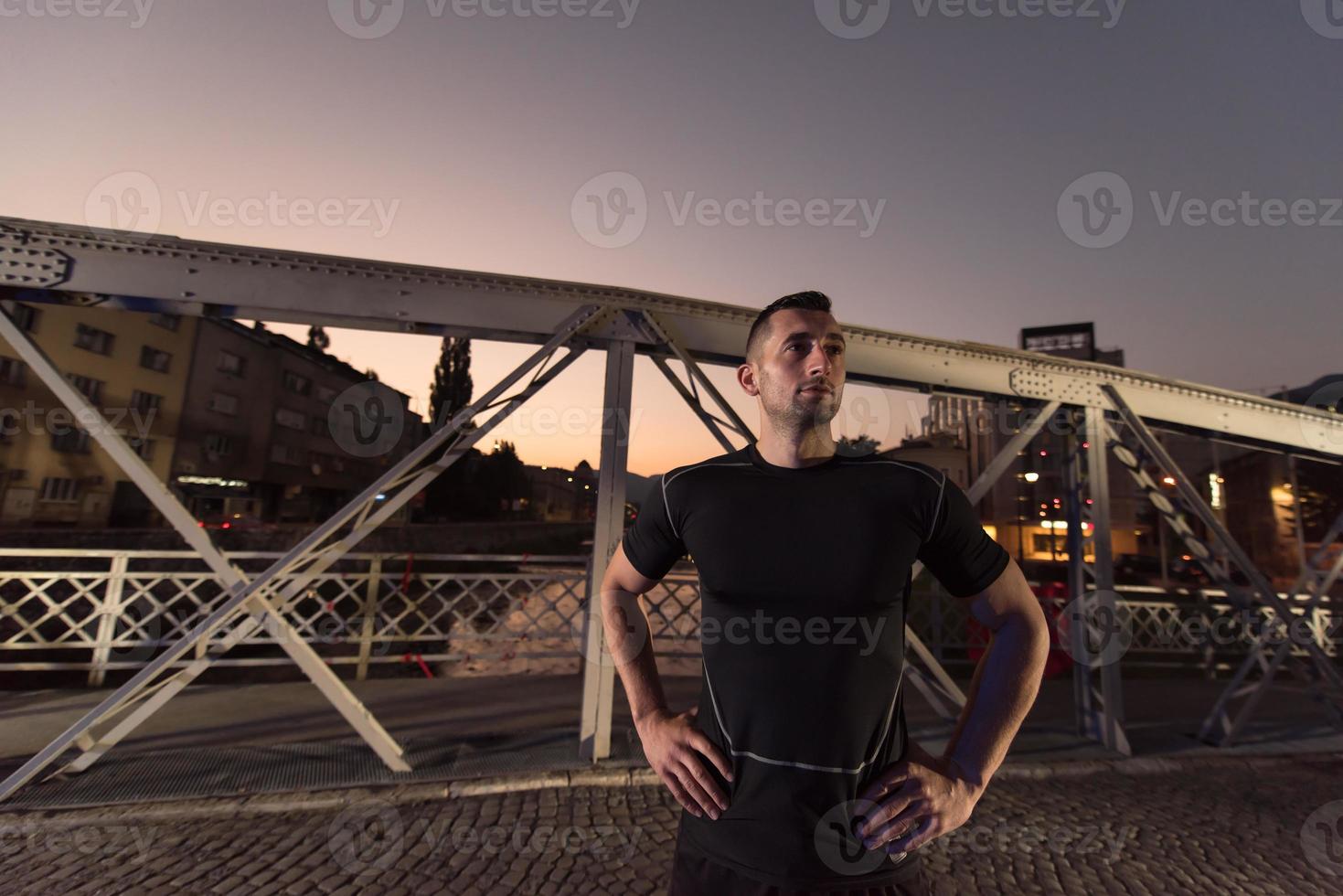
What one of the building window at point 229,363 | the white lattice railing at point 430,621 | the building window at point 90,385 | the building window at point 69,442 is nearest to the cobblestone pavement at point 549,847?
the white lattice railing at point 430,621

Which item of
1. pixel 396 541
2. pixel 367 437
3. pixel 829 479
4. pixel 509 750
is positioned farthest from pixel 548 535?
pixel 829 479

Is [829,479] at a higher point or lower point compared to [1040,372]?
lower

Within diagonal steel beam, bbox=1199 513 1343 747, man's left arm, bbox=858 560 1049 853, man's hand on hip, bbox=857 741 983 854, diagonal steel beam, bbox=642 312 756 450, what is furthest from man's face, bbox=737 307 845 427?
diagonal steel beam, bbox=1199 513 1343 747

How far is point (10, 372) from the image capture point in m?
24.9

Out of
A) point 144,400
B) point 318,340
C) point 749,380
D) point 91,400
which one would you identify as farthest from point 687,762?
point 318,340

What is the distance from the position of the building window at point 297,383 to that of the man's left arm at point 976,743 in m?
53.9

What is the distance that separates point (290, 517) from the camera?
45.5 meters

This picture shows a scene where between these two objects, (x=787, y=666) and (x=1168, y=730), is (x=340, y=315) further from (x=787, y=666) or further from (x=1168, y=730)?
(x=1168, y=730)

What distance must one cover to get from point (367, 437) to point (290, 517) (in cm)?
932

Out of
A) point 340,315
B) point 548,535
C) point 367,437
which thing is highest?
point 367,437

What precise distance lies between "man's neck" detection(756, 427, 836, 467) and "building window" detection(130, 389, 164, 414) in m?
45.6

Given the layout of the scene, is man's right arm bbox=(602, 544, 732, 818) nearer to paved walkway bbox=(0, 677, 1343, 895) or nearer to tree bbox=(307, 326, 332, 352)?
paved walkway bbox=(0, 677, 1343, 895)

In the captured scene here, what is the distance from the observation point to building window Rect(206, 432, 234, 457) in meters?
38.0

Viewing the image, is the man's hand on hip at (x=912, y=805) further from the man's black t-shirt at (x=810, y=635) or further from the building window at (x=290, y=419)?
the building window at (x=290, y=419)
